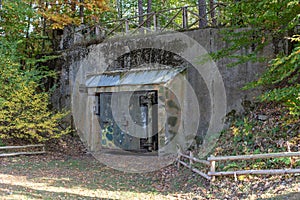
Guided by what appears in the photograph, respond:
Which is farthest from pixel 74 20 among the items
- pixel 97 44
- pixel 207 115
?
pixel 207 115

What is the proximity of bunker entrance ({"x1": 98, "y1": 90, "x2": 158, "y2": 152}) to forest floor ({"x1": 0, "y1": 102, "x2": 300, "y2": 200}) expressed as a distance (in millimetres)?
3307

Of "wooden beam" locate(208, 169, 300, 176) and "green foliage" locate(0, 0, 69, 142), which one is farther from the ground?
"green foliage" locate(0, 0, 69, 142)

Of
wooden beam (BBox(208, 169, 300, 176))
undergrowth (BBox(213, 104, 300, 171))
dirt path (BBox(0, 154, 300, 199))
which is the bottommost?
dirt path (BBox(0, 154, 300, 199))

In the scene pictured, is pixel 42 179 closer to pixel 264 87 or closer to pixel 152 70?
pixel 152 70

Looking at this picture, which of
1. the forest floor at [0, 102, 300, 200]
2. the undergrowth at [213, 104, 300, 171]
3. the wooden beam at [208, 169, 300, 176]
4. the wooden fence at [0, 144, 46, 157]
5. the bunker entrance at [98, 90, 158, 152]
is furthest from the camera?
the bunker entrance at [98, 90, 158, 152]

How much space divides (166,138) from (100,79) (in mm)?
3488

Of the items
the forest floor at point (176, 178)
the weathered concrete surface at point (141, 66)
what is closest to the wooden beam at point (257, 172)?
the forest floor at point (176, 178)

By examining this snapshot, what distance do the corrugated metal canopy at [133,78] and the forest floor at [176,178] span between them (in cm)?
248

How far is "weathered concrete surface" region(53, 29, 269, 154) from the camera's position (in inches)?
371

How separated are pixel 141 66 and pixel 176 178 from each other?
458 cm

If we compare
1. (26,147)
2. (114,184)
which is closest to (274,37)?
(114,184)

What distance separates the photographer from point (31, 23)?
1366 cm

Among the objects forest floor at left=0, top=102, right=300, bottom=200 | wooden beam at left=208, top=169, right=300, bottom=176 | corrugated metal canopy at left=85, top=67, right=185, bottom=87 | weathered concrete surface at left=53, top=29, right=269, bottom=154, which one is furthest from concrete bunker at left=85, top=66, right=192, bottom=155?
wooden beam at left=208, top=169, right=300, bottom=176

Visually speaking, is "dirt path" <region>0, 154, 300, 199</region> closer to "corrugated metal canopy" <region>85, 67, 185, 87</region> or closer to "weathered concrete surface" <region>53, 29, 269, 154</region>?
"weathered concrete surface" <region>53, 29, 269, 154</region>
